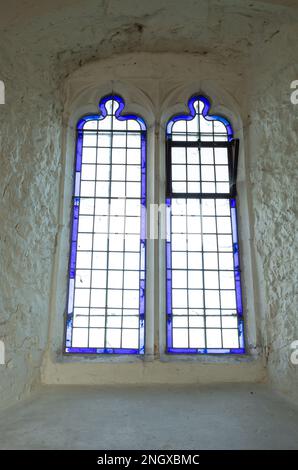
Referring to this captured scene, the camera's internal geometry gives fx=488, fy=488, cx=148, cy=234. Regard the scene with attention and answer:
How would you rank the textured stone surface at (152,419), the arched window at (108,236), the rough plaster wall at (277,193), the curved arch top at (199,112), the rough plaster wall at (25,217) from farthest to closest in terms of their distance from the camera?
the curved arch top at (199,112)
the arched window at (108,236)
the rough plaster wall at (277,193)
the rough plaster wall at (25,217)
the textured stone surface at (152,419)

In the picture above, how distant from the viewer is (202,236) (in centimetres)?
380

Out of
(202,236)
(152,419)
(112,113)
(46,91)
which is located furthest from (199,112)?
(152,419)

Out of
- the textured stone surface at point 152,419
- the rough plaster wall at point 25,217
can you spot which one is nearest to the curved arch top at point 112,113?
the rough plaster wall at point 25,217

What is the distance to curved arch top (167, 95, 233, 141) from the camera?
13.8ft

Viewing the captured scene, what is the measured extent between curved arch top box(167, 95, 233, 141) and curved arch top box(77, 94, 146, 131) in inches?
11.7

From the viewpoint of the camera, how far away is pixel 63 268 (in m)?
3.66

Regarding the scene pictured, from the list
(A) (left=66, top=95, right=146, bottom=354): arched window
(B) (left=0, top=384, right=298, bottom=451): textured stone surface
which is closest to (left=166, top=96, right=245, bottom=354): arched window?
(A) (left=66, top=95, right=146, bottom=354): arched window

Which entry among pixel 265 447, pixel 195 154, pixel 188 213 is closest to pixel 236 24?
pixel 195 154

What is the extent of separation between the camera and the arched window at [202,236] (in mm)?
3559

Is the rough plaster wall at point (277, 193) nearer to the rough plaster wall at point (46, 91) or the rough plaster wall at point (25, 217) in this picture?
the rough plaster wall at point (46, 91)

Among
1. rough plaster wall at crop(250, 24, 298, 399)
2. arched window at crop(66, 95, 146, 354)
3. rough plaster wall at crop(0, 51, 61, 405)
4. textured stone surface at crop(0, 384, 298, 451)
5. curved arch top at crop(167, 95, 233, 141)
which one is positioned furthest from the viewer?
curved arch top at crop(167, 95, 233, 141)

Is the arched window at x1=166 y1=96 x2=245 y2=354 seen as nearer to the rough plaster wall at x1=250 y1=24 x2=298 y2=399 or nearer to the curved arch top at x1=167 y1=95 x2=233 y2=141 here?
the curved arch top at x1=167 y1=95 x2=233 y2=141

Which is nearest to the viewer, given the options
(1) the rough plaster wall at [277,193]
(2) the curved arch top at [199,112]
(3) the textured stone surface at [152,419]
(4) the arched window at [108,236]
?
(3) the textured stone surface at [152,419]

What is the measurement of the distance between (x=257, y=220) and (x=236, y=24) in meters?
1.53
